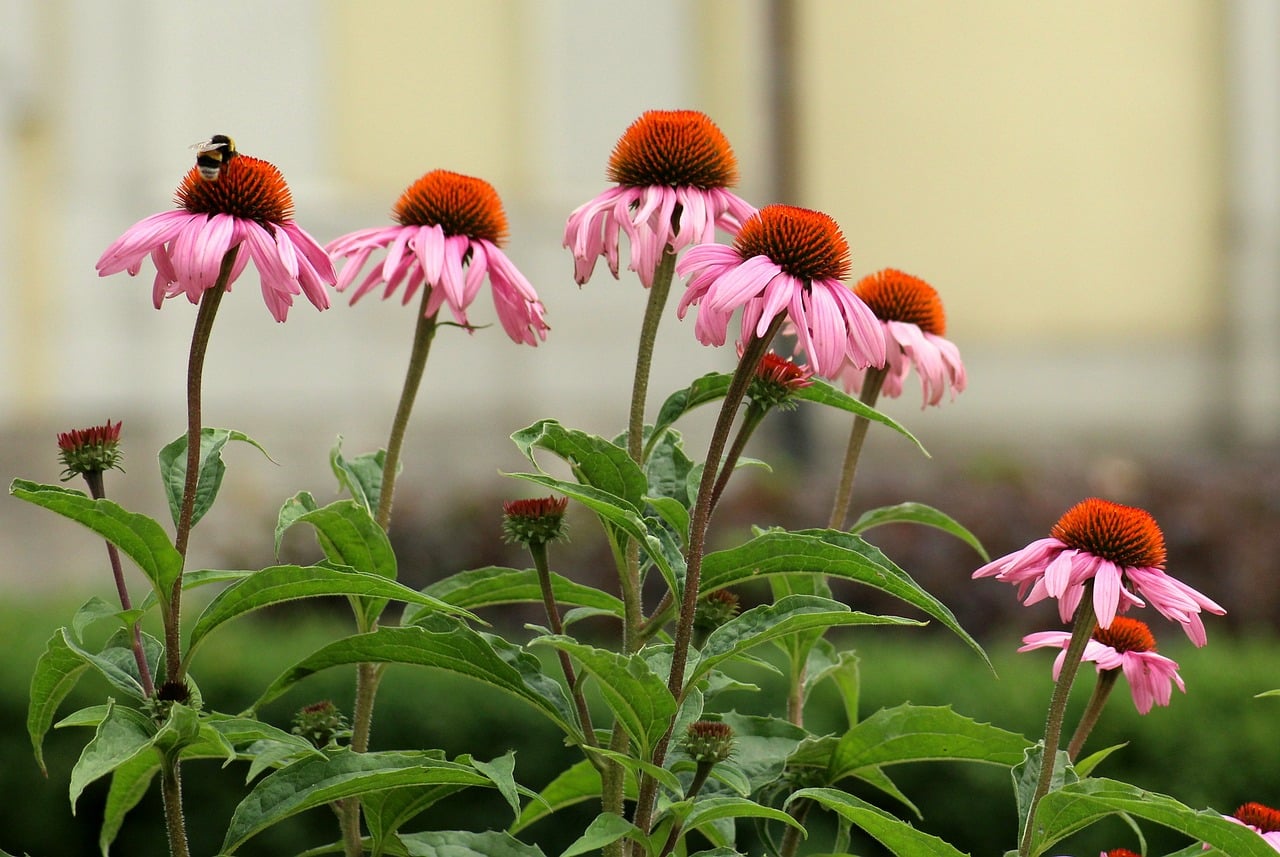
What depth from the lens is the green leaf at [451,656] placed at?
1.02 metres

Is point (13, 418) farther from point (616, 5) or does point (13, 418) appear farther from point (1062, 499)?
point (1062, 499)

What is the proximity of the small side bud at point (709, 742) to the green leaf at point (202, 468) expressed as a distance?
1.27 feet

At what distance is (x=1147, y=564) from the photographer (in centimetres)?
109

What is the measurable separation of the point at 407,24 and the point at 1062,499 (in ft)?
18.8

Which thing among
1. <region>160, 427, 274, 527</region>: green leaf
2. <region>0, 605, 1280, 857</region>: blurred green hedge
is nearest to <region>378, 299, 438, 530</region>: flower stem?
<region>160, 427, 274, 527</region>: green leaf

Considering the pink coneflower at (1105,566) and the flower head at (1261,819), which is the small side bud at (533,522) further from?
the flower head at (1261,819)

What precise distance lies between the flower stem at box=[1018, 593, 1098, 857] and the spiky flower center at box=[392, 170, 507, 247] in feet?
2.01

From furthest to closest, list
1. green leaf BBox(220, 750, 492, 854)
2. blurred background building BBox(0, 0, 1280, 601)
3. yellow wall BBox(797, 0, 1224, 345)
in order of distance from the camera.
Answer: yellow wall BBox(797, 0, 1224, 345), blurred background building BBox(0, 0, 1280, 601), green leaf BBox(220, 750, 492, 854)

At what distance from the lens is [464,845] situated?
45.3 inches

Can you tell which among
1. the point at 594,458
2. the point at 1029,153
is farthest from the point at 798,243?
the point at 1029,153

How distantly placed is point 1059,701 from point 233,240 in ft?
2.24

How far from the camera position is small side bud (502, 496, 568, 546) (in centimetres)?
119

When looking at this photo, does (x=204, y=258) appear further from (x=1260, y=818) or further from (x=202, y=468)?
(x=1260, y=818)

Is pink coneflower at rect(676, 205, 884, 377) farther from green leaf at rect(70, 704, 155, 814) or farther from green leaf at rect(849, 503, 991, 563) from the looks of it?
green leaf at rect(70, 704, 155, 814)
